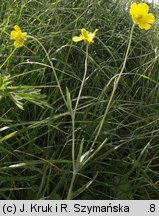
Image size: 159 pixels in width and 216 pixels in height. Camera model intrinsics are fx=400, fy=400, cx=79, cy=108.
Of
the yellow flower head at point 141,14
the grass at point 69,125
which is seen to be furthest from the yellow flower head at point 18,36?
the yellow flower head at point 141,14

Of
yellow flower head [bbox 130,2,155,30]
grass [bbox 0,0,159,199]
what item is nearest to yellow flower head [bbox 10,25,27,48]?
grass [bbox 0,0,159,199]

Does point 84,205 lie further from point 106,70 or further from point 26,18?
point 26,18

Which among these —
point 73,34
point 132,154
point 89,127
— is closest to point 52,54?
point 73,34

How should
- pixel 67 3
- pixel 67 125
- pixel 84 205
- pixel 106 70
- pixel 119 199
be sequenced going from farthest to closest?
pixel 67 3 < pixel 106 70 < pixel 67 125 < pixel 119 199 < pixel 84 205

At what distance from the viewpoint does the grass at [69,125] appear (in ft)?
2.96

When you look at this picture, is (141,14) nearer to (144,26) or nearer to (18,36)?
(144,26)

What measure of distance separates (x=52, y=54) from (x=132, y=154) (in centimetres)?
38

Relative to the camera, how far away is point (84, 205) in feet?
2.67

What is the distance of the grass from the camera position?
0.90 metres

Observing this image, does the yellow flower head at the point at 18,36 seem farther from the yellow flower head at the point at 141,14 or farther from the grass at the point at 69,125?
the yellow flower head at the point at 141,14

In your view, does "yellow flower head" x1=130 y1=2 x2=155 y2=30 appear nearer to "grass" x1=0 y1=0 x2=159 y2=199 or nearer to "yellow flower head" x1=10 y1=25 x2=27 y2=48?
"grass" x1=0 y1=0 x2=159 y2=199

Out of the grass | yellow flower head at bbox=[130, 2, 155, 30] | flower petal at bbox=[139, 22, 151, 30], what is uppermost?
yellow flower head at bbox=[130, 2, 155, 30]

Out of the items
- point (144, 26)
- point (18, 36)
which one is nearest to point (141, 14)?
point (144, 26)

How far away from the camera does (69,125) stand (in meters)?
1.09
